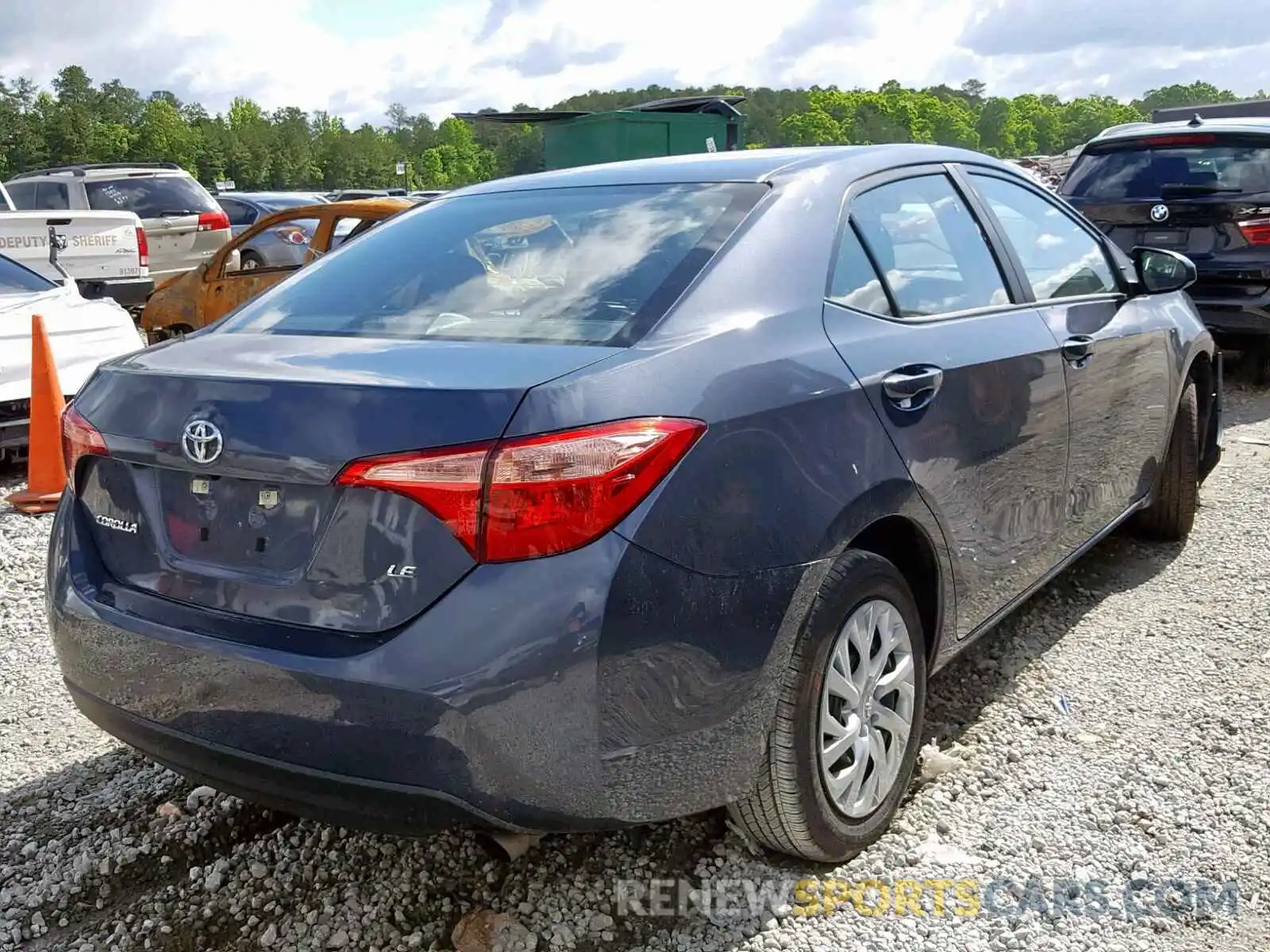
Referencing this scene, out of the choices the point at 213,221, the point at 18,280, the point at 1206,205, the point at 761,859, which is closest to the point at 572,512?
the point at 761,859

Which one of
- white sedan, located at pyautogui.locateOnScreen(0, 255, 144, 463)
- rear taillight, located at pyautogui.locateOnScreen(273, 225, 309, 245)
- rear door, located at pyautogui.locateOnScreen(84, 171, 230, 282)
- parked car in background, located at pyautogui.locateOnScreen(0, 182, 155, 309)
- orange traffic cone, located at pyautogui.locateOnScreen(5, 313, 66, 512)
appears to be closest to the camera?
orange traffic cone, located at pyautogui.locateOnScreen(5, 313, 66, 512)

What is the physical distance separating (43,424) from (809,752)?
5.07m

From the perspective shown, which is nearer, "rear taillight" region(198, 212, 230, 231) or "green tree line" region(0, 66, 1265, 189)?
"rear taillight" region(198, 212, 230, 231)

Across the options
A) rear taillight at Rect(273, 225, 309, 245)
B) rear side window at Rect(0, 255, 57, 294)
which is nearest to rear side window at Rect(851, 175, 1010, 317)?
rear side window at Rect(0, 255, 57, 294)

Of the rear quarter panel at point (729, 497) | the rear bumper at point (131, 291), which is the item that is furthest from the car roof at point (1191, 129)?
the rear bumper at point (131, 291)

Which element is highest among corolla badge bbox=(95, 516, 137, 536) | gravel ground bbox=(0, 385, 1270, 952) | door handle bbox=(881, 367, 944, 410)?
door handle bbox=(881, 367, 944, 410)

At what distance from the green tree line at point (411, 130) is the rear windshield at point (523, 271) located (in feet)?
186

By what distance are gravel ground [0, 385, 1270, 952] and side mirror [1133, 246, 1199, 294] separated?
1.30m

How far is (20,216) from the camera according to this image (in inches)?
414

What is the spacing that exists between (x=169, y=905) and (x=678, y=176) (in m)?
2.12

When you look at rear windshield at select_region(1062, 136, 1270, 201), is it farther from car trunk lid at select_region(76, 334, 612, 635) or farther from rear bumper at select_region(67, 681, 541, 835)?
rear bumper at select_region(67, 681, 541, 835)

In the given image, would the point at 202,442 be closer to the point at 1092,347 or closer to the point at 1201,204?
the point at 1092,347

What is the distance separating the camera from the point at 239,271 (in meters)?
8.94

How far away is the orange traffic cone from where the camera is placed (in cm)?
602
